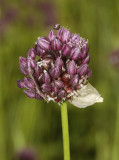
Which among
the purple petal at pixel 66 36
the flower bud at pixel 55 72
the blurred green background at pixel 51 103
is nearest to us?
the flower bud at pixel 55 72

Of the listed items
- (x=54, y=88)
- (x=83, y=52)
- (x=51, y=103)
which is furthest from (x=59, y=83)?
(x=51, y=103)

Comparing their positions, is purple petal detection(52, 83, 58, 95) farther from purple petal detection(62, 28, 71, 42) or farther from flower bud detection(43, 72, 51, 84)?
purple petal detection(62, 28, 71, 42)

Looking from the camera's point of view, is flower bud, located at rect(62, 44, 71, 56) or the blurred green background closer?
flower bud, located at rect(62, 44, 71, 56)

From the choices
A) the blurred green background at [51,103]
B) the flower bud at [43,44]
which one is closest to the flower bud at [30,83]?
the flower bud at [43,44]

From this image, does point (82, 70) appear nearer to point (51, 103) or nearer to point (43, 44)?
point (43, 44)

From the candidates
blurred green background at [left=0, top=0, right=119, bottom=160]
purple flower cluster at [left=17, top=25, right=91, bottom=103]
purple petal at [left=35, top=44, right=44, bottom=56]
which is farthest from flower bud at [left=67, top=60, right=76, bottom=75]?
blurred green background at [left=0, top=0, right=119, bottom=160]

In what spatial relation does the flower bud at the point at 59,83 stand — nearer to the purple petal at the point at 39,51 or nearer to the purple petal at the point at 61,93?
the purple petal at the point at 61,93
